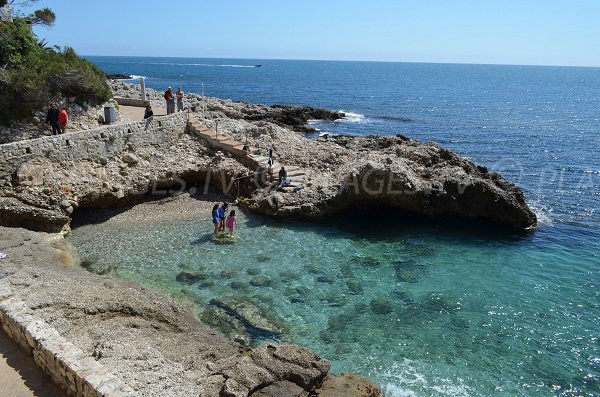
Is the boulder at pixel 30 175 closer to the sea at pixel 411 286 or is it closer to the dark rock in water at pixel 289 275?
the sea at pixel 411 286

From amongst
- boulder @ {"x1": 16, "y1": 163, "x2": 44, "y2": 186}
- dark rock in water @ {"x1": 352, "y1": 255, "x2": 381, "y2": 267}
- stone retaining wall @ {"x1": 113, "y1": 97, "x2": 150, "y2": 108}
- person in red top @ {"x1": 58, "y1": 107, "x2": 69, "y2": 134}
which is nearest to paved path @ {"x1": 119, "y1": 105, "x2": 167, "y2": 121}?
stone retaining wall @ {"x1": 113, "y1": 97, "x2": 150, "y2": 108}

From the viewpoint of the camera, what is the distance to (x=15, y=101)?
73.1ft

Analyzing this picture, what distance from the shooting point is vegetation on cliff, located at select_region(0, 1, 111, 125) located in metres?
22.2

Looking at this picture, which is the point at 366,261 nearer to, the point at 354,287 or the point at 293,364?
the point at 354,287

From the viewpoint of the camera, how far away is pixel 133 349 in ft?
32.7

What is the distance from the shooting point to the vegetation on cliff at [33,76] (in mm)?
22234

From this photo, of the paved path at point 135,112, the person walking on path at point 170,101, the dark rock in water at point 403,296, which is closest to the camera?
the dark rock in water at point 403,296

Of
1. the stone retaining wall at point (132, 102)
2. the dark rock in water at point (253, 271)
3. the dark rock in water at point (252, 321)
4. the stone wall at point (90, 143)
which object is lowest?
the dark rock in water at point (252, 321)

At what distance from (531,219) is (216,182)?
15.8 metres

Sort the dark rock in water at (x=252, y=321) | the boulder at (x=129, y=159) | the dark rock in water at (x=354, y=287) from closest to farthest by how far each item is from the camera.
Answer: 1. the dark rock in water at (x=252, y=321)
2. the dark rock in water at (x=354, y=287)
3. the boulder at (x=129, y=159)

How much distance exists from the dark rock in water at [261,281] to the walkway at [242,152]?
7.21 meters

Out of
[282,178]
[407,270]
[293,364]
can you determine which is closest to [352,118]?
[282,178]

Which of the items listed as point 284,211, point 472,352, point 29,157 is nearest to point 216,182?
point 284,211

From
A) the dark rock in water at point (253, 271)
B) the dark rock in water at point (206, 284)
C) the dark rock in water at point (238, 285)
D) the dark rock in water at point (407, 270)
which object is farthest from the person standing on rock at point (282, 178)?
the dark rock in water at point (206, 284)
